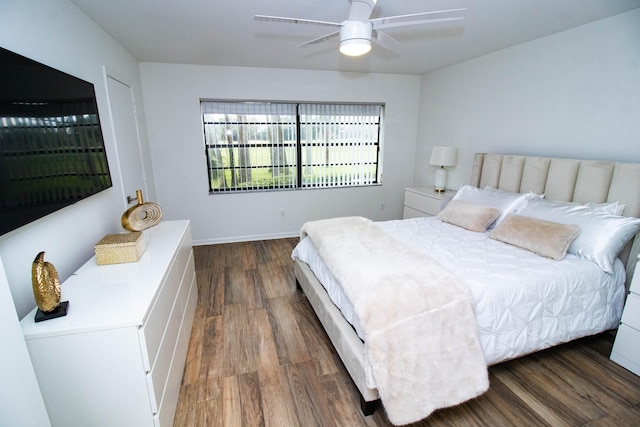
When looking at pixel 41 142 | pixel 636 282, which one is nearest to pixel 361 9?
pixel 41 142

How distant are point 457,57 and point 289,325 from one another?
11.6 feet

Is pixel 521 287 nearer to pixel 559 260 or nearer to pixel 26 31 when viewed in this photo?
pixel 559 260

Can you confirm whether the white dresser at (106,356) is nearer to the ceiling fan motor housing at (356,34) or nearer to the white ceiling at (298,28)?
the ceiling fan motor housing at (356,34)

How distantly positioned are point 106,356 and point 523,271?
2363 mm

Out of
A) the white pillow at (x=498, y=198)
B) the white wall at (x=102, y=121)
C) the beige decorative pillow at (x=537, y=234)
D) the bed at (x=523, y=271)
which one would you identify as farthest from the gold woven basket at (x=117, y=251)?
the white pillow at (x=498, y=198)

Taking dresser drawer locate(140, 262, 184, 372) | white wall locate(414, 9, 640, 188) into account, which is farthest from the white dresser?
white wall locate(414, 9, 640, 188)

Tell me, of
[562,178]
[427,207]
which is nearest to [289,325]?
[427,207]

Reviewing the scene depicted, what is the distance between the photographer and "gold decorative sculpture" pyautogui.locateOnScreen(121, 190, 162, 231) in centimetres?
223

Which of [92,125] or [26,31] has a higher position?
[26,31]

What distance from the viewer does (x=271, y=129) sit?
4305 millimetres

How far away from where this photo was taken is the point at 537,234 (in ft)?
7.46

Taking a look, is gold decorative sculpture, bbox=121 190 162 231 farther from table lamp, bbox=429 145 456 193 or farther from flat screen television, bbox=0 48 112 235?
table lamp, bbox=429 145 456 193

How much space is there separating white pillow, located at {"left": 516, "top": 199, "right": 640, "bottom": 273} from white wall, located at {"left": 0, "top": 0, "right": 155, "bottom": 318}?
3.39m

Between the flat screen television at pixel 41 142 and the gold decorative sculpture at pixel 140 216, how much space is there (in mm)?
283
